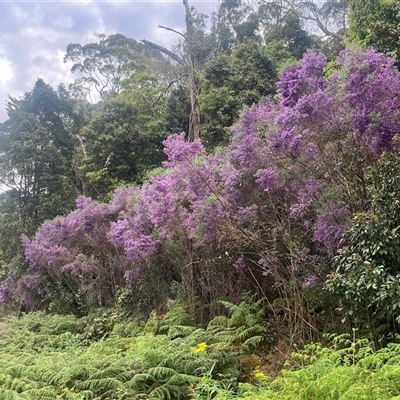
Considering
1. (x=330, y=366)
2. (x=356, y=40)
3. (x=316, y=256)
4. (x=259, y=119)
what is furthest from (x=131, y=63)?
(x=330, y=366)

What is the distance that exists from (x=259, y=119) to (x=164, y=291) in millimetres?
4734

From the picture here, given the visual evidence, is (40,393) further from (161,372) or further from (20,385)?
(161,372)

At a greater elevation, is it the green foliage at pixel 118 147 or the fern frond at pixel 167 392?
the green foliage at pixel 118 147

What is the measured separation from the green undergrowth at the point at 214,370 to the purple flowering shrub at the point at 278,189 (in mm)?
1093

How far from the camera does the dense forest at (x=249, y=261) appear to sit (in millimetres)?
4434

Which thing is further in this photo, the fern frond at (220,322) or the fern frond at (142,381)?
the fern frond at (220,322)

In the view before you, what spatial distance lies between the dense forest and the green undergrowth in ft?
0.07

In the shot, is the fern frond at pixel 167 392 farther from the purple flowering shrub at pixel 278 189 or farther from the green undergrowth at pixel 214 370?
the purple flowering shrub at pixel 278 189

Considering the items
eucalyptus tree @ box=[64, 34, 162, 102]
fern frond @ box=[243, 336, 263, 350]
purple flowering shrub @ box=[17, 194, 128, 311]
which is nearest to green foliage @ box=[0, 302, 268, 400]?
fern frond @ box=[243, 336, 263, 350]

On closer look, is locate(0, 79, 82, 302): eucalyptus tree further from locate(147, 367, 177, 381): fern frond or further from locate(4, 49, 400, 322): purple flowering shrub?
locate(147, 367, 177, 381): fern frond

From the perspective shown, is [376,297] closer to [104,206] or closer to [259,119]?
[259,119]

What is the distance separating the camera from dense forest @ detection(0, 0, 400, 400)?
14.5 feet

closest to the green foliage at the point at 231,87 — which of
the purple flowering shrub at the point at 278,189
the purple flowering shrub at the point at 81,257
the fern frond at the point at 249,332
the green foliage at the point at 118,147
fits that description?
the green foliage at the point at 118,147

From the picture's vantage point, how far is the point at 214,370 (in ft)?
17.1
